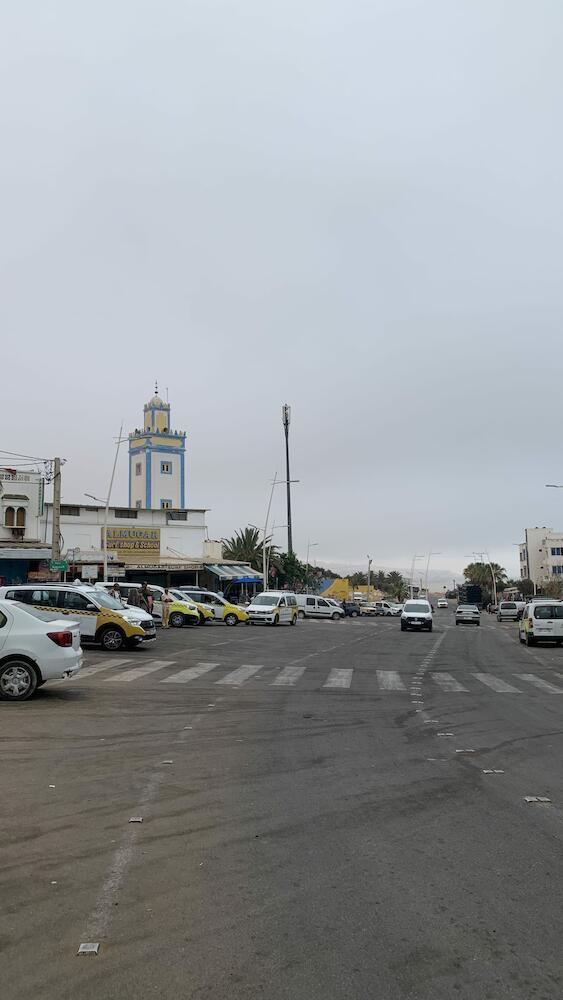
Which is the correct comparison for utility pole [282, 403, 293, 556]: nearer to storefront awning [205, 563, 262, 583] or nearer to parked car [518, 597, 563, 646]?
storefront awning [205, 563, 262, 583]

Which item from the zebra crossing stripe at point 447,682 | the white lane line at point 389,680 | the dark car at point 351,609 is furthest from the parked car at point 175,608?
the dark car at point 351,609

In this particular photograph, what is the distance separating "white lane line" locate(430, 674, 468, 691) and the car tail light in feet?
24.4

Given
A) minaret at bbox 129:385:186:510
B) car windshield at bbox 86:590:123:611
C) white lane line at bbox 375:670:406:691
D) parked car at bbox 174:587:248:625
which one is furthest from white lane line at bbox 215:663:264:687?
minaret at bbox 129:385:186:510

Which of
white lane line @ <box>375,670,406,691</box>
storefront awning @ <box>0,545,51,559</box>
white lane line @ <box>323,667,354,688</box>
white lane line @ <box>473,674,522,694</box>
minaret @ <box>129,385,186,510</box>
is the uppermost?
minaret @ <box>129,385,186,510</box>

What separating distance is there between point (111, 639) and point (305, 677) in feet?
24.9

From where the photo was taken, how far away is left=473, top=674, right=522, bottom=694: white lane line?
1580 centimetres

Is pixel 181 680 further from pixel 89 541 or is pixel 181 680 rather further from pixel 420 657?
pixel 89 541

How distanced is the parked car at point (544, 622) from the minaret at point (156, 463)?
50.3 metres

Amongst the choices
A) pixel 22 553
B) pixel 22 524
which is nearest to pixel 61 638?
pixel 22 553

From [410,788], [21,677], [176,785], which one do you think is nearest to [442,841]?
[410,788]

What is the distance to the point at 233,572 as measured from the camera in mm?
61969

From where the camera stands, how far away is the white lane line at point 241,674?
1630 centimetres

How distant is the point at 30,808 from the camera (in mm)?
6699

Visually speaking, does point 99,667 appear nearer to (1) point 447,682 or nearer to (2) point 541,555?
(1) point 447,682
